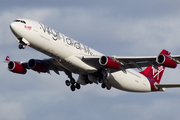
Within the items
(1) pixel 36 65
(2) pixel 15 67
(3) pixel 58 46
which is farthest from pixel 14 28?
(2) pixel 15 67

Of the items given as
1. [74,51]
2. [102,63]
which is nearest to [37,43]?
[74,51]

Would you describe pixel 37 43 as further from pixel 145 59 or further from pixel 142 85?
pixel 142 85

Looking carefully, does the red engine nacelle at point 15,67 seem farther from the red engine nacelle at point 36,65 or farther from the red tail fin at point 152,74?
the red tail fin at point 152,74

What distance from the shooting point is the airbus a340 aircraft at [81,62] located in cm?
4006

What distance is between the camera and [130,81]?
49312 mm

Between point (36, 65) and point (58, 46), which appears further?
point (36, 65)

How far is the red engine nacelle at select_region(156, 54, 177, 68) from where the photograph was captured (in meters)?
39.6

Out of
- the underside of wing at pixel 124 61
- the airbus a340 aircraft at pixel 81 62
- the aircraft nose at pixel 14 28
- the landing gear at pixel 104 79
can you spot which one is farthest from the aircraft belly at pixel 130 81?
the aircraft nose at pixel 14 28

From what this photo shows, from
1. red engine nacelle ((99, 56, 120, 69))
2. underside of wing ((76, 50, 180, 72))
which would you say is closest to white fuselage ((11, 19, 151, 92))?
underside of wing ((76, 50, 180, 72))

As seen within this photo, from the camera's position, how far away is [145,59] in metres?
42.2

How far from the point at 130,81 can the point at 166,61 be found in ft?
34.8

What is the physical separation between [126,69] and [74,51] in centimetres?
930

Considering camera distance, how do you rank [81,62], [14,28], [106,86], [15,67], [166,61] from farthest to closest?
[15,67], [106,86], [81,62], [166,61], [14,28]

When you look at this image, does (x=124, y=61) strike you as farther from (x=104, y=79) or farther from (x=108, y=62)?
(x=104, y=79)
